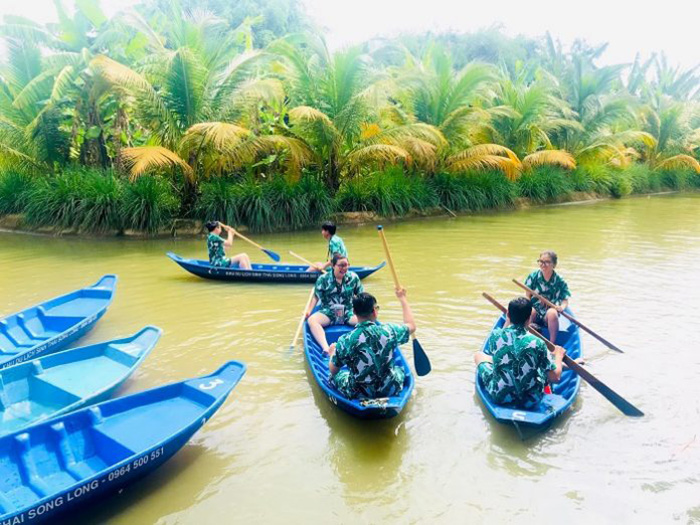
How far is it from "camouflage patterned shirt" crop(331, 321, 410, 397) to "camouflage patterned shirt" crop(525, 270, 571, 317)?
2425 mm

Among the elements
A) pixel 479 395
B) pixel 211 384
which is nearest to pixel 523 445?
pixel 479 395

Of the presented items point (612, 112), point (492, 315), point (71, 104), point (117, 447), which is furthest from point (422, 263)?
point (612, 112)

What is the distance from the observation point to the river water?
13.0ft

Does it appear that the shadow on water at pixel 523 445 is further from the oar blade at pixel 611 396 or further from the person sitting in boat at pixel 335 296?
the person sitting in boat at pixel 335 296

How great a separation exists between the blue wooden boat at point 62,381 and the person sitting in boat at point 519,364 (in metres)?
3.28

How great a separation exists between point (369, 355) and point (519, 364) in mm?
1169

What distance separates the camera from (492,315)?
7.87 meters

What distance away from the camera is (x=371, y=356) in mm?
4551

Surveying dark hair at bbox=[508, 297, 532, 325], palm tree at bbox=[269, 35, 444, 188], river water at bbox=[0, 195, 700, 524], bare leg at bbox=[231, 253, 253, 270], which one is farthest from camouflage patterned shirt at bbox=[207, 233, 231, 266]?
dark hair at bbox=[508, 297, 532, 325]

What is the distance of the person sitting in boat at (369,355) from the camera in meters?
4.55

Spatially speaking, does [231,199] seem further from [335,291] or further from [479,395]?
[479,395]

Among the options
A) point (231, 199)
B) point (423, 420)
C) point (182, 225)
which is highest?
point (231, 199)

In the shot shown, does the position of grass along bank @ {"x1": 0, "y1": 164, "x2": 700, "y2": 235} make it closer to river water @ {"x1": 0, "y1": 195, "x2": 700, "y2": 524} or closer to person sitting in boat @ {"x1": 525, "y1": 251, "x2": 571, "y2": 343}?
river water @ {"x1": 0, "y1": 195, "x2": 700, "y2": 524}

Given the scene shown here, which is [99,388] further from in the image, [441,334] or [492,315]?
[492,315]
